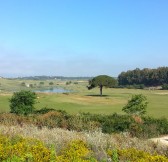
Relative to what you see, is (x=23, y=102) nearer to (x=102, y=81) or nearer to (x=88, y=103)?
(x=88, y=103)

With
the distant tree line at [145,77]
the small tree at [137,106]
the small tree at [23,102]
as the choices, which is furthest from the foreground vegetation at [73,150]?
the distant tree line at [145,77]

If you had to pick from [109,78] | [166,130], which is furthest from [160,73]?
[166,130]

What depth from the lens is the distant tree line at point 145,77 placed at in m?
143

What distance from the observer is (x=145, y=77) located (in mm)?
149250

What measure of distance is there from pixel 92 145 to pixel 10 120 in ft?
46.1

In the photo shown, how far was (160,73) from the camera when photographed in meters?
143

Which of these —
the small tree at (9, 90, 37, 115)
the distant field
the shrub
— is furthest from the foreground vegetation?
the distant field

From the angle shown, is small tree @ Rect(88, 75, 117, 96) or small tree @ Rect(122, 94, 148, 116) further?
small tree @ Rect(88, 75, 117, 96)

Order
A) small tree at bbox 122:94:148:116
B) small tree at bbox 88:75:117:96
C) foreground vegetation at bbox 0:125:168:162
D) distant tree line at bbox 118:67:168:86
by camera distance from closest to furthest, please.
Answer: foreground vegetation at bbox 0:125:168:162, small tree at bbox 122:94:148:116, small tree at bbox 88:75:117:96, distant tree line at bbox 118:67:168:86

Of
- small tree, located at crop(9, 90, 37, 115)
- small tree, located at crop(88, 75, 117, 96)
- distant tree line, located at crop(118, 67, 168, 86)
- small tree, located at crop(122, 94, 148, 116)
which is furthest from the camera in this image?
distant tree line, located at crop(118, 67, 168, 86)

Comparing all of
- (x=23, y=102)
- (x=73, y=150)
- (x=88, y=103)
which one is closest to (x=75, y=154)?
(x=73, y=150)

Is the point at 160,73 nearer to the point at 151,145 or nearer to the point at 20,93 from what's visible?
the point at 20,93

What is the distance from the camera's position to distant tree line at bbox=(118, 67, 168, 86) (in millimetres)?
142875

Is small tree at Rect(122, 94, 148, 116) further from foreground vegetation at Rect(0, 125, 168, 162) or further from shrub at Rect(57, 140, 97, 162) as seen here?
shrub at Rect(57, 140, 97, 162)
